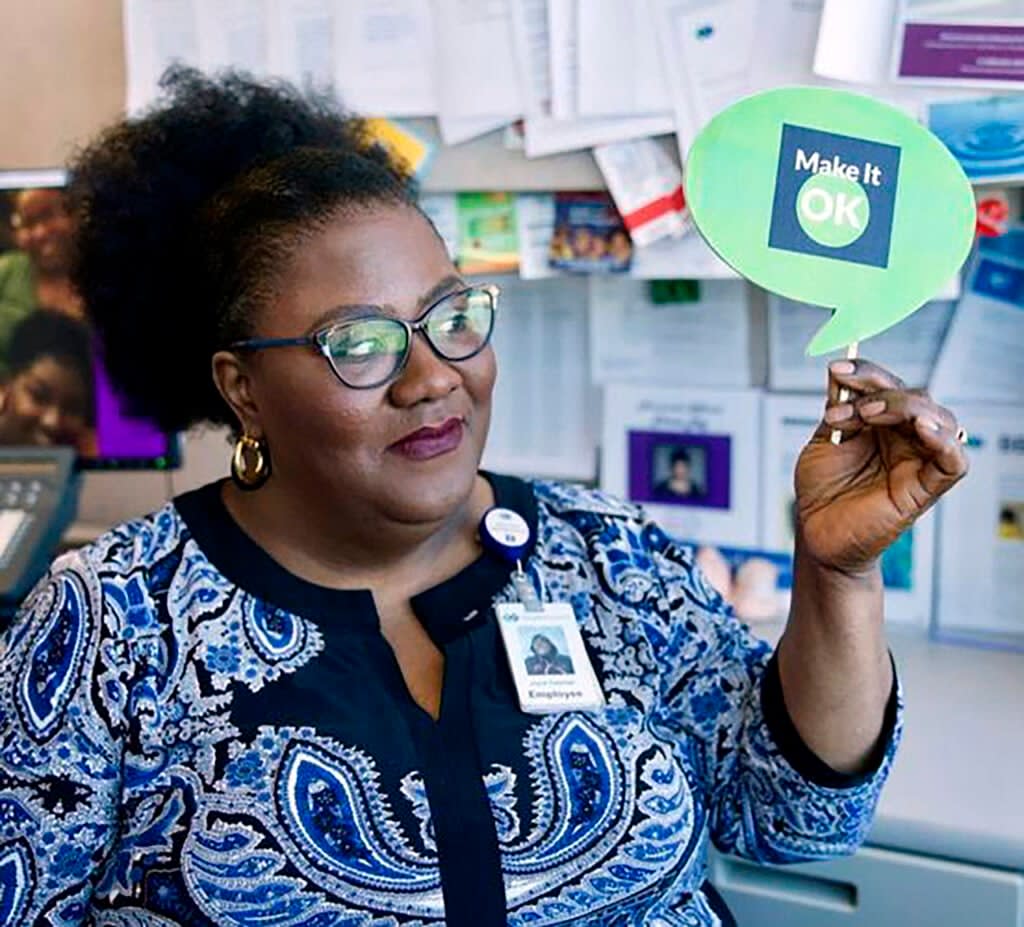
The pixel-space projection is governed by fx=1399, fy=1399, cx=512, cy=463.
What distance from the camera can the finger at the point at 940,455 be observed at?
0.92 m

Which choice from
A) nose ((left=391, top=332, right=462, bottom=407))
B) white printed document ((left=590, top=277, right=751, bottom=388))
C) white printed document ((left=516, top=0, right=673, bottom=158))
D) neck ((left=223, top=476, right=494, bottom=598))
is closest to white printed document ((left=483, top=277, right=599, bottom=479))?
white printed document ((left=590, top=277, right=751, bottom=388))

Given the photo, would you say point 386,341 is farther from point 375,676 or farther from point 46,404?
A: point 46,404

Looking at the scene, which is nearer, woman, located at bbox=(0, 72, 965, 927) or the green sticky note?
woman, located at bbox=(0, 72, 965, 927)

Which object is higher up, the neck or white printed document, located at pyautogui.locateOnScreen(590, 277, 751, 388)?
white printed document, located at pyautogui.locateOnScreen(590, 277, 751, 388)

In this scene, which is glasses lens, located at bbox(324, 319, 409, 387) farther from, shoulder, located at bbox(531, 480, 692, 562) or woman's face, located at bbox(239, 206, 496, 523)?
shoulder, located at bbox(531, 480, 692, 562)

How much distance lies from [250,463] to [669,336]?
0.73 meters

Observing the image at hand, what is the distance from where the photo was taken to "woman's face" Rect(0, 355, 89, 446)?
1.71 meters

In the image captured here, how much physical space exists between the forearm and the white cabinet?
0.26 meters

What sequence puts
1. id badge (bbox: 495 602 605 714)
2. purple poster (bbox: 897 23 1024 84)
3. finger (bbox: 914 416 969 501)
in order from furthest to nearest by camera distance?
1. purple poster (bbox: 897 23 1024 84)
2. id badge (bbox: 495 602 605 714)
3. finger (bbox: 914 416 969 501)

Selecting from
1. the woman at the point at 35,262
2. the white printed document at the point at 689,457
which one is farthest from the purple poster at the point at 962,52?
the woman at the point at 35,262

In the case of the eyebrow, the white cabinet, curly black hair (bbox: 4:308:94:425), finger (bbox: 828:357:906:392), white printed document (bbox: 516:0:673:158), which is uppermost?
white printed document (bbox: 516:0:673:158)

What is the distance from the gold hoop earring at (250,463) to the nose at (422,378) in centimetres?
17

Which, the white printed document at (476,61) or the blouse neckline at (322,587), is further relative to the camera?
the white printed document at (476,61)

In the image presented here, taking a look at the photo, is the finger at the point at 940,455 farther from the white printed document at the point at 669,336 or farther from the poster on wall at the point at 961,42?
the white printed document at the point at 669,336
